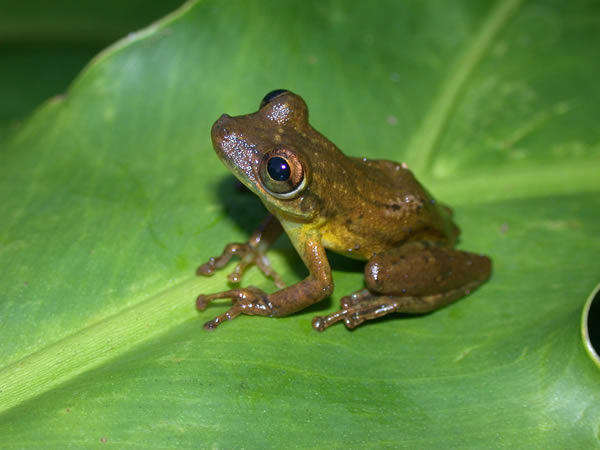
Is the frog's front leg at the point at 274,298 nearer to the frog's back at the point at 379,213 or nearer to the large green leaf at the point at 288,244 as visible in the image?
the large green leaf at the point at 288,244

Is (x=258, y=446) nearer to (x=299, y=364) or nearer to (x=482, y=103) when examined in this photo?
(x=299, y=364)

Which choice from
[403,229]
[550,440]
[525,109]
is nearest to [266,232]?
[403,229]

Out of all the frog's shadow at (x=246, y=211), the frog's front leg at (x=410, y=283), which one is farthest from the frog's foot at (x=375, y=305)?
the frog's shadow at (x=246, y=211)

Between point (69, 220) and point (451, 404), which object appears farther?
point (69, 220)

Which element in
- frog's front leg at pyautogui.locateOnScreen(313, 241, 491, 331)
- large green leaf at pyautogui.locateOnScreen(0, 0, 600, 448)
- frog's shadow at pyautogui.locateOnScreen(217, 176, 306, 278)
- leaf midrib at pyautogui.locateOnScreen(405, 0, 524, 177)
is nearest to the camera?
large green leaf at pyautogui.locateOnScreen(0, 0, 600, 448)

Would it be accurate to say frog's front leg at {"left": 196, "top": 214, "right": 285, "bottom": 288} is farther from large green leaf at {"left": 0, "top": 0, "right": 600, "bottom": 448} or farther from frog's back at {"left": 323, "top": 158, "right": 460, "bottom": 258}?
frog's back at {"left": 323, "top": 158, "right": 460, "bottom": 258}

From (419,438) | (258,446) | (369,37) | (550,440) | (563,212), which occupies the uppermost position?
(369,37)

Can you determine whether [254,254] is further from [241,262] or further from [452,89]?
[452,89]

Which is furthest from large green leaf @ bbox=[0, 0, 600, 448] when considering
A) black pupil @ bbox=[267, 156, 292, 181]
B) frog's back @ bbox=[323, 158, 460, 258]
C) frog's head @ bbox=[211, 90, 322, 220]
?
black pupil @ bbox=[267, 156, 292, 181]
